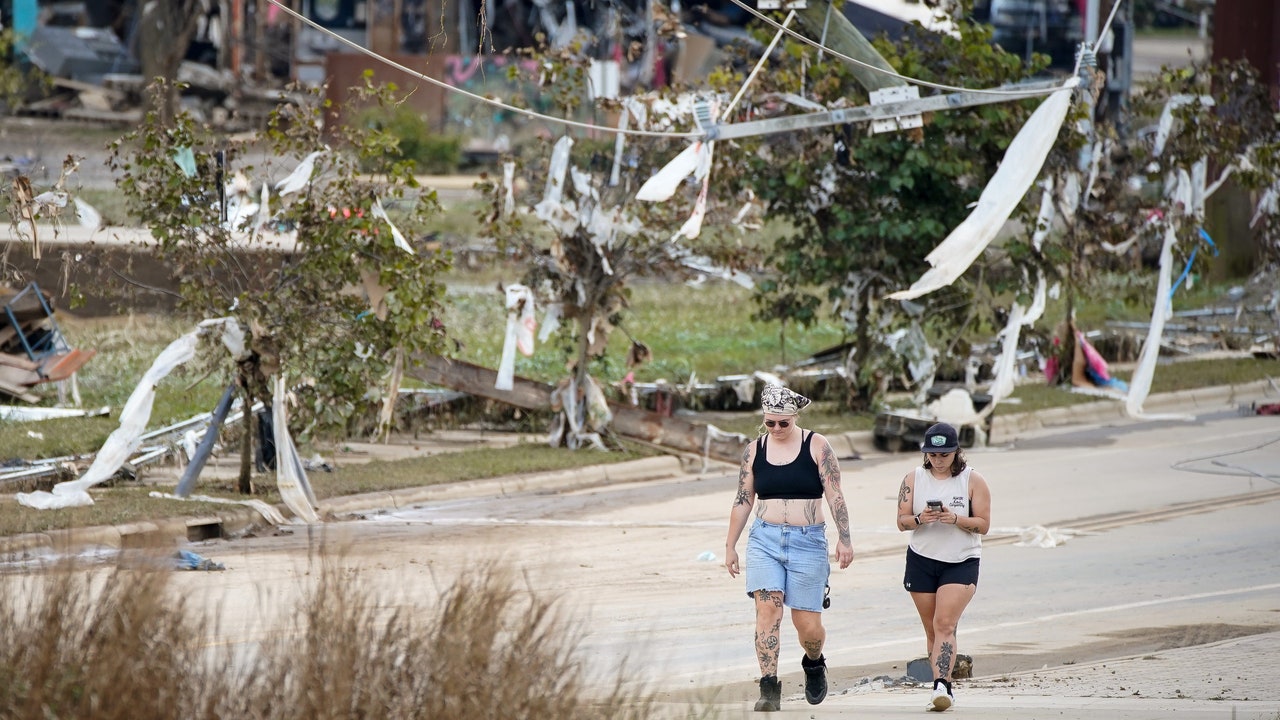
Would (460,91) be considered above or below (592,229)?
above

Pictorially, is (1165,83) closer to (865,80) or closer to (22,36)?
(865,80)

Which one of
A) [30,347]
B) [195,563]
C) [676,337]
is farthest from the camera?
[676,337]

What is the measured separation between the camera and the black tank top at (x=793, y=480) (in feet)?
28.5

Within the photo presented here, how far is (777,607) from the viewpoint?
28.6 ft

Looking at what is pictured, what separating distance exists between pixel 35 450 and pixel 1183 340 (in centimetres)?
1877

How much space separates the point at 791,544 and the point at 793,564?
0.11 metres

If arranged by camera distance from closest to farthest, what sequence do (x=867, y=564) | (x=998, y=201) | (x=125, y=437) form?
(x=867, y=564) < (x=125, y=437) < (x=998, y=201)

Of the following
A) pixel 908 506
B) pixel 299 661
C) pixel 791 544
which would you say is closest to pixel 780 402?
pixel 791 544

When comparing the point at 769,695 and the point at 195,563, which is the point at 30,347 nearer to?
the point at 195,563

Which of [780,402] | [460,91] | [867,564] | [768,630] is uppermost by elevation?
Answer: [460,91]

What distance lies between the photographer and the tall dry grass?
5984 mm

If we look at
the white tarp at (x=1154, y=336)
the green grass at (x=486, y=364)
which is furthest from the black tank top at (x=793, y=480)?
the white tarp at (x=1154, y=336)

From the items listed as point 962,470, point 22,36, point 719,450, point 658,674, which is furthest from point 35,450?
point 22,36

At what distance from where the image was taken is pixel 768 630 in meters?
8.64
